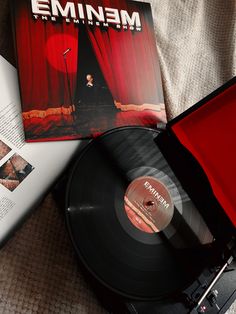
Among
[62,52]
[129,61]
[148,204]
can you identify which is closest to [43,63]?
[62,52]

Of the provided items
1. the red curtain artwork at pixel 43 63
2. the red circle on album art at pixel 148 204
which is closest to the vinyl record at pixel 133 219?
the red circle on album art at pixel 148 204

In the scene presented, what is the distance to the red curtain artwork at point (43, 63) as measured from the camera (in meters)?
0.69

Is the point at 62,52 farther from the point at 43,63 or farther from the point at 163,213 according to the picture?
the point at 163,213

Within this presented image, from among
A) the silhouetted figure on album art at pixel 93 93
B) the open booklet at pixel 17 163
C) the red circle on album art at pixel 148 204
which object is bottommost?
the red circle on album art at pixel 148 204

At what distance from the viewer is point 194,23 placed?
913 millimetres

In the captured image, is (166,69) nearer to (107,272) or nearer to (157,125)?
(157,125)

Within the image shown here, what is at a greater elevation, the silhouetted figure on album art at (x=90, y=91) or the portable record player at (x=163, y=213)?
the silhouetted figure on album art at (x=90, y=91)

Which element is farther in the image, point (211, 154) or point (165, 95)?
point (165, 95)

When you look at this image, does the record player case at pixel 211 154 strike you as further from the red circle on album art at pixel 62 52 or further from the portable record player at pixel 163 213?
the red circle on album art at pixel 62 52

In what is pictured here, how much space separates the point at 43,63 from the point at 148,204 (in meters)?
0.32

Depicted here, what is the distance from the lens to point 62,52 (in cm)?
73

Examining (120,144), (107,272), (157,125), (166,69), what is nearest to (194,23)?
(166,69)

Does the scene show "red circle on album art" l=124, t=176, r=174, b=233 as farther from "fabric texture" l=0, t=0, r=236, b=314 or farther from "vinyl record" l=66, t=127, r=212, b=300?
"fabric texture" l=0, t=0, r=236, b=314

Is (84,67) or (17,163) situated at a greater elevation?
(84,67)
